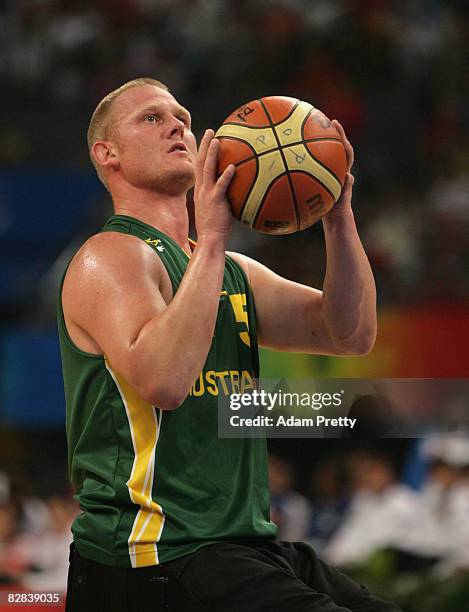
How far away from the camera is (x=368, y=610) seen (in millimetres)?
3076

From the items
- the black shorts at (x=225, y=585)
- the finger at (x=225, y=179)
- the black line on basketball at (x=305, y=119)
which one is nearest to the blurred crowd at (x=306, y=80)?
the black line on basketball at (x=305, y=119)

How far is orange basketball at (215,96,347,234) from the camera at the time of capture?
298cm

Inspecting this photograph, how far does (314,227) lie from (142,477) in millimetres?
6105

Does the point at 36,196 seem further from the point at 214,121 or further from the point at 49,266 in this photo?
the point at 214,121

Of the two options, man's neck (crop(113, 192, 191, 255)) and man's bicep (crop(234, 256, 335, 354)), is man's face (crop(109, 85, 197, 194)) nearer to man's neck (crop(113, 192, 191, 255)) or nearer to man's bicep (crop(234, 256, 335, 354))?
man's neck (crop(113, 192, 191, 255))

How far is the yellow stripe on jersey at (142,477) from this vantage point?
9.77ft

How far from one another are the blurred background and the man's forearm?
2.68 meters

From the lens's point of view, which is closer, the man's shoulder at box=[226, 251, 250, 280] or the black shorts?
the black shorts

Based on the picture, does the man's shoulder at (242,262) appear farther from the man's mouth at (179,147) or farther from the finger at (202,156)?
the finger at (202,156)

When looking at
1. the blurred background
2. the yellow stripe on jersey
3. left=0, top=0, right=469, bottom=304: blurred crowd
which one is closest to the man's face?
the yellow stripe on jersey

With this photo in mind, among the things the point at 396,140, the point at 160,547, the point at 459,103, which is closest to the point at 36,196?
the point at 396,140

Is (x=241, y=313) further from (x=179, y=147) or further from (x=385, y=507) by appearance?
(x=385, y=507)

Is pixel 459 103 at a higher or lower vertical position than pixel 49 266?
higher

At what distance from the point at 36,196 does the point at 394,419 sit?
15.8ft
